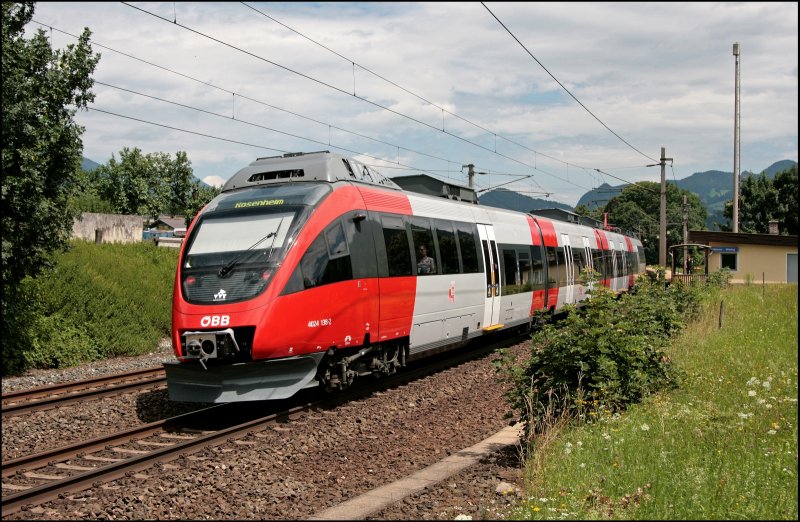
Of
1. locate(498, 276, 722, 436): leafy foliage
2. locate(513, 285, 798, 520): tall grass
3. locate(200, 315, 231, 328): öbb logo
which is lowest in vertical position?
locate(513, 285, 798, 520): tall grass

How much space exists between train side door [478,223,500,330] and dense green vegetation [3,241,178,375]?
849 cm

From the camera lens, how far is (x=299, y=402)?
11.4 m

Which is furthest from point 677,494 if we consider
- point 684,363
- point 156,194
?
point 156,194

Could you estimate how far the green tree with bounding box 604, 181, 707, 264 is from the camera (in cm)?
9844

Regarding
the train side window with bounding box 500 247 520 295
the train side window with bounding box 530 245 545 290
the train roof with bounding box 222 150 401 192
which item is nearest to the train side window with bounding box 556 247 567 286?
the train side window with bounding box 530 245 545 290

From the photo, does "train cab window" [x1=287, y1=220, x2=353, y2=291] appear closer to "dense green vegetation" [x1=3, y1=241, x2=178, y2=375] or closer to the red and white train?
the red and white train

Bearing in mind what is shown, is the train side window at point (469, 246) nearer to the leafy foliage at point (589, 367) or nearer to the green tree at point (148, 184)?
the leafy foliage at point (589, 367)

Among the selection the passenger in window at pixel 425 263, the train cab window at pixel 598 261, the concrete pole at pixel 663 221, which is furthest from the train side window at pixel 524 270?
the concrete pole at pixel 663 221

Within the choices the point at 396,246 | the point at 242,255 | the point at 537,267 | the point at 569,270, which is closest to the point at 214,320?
the point at 242,255

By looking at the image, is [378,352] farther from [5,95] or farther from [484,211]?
[5,95]

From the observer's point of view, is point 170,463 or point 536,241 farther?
point 536,241

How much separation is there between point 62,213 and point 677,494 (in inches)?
480

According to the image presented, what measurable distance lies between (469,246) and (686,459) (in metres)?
9.32

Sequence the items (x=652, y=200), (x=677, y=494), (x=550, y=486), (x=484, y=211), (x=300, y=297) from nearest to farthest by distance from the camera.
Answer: (x=677, y=494)
(x=550, y=486)
(x=300, y=297)
(x=484, y=211)
(x=652, y=200)
